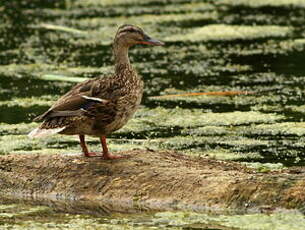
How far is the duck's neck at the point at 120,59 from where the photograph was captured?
7414mm

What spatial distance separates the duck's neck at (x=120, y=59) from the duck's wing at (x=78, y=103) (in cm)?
31

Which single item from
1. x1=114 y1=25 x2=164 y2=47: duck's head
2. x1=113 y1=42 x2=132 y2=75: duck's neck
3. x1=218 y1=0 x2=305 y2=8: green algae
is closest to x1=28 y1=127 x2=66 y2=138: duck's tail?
Result: x1=113 y1=42 x2=132 y2=75: duck's neck

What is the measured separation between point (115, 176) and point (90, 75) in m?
5.11

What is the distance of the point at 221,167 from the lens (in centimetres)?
724

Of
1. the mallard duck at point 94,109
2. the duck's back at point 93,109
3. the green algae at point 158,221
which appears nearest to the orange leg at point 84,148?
the mallard duck at point 94,109

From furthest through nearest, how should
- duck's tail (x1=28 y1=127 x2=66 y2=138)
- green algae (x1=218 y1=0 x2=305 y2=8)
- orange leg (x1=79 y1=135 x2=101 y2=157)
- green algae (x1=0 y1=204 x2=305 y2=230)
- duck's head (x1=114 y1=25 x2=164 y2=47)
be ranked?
green algae (x1=218 y1=0 x2=305 y2=8), duck's head (x1=114 y1=25 x2=164 y2=47), orange leg (x1=79 y1=135 x2=101 y2=157), duck's tail (x1=28 y1=127 x2=66 y2=138), green algae (x1=0 y1=204 x2=305 y2=230)

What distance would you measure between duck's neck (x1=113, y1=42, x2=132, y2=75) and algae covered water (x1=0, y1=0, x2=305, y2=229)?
1193mm

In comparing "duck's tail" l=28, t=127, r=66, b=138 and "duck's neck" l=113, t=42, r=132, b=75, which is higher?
"duck's neck" l=113, t=42, r=132, b=75

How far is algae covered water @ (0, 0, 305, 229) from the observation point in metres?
8.14

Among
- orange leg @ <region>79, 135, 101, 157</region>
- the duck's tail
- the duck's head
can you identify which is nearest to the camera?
the duck's tail

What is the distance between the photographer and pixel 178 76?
11922 millimetres

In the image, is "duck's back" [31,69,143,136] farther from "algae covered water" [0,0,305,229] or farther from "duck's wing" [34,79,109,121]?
"algae covered water" [0,0,305,229]

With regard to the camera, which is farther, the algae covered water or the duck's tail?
the algae covered water

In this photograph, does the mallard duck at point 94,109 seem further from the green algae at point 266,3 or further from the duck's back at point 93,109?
the green algae at point 266,3
